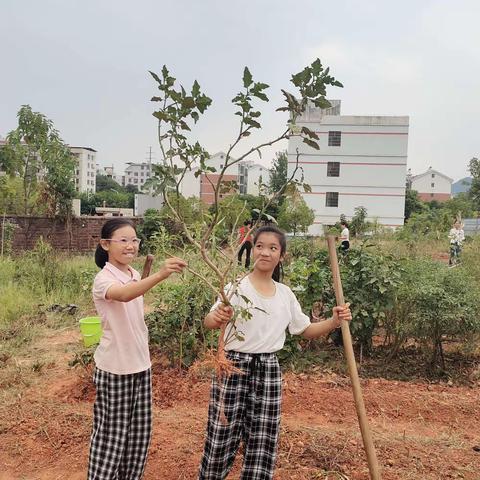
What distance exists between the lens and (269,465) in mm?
2201

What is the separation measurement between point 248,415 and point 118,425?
583mm

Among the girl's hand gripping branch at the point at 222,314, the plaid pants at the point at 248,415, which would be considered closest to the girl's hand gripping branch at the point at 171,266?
the girl's hand gripping branch at the point at 222,314

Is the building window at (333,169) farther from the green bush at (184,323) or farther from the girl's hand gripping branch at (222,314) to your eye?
the girl's hand gripping branch at (222,314)

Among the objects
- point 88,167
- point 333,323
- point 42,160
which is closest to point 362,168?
point 42,160

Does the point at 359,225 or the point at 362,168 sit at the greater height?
the point at 362,168

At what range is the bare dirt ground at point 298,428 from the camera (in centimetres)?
282

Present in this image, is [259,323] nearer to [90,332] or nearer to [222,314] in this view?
[222,314]

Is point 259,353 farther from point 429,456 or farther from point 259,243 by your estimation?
point 429,456

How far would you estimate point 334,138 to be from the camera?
30.1 metres

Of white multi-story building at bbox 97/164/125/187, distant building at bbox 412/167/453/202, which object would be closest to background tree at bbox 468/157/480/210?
distant building at bbox 412/167/453/202

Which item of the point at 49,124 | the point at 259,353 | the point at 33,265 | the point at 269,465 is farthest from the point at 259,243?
the point at 49,124

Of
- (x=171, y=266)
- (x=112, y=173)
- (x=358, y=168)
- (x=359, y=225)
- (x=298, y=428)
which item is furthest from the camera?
(x=112, y=173)

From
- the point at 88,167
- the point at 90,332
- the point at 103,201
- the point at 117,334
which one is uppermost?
the point at 88,167

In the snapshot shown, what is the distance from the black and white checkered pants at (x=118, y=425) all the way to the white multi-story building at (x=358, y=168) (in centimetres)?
2799
